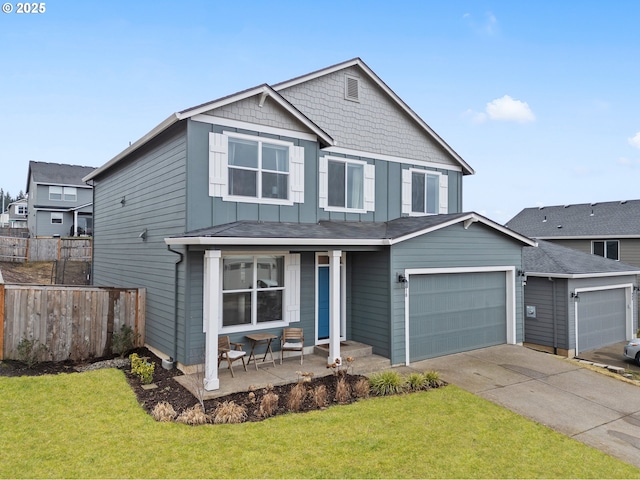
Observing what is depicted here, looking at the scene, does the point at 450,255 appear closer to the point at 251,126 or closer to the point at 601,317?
the point at 251,126

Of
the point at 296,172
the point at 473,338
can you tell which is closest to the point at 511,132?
the point at 473,338

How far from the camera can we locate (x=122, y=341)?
9.91 meters

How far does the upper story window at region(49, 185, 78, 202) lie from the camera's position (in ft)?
111

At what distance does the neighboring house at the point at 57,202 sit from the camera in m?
33.3

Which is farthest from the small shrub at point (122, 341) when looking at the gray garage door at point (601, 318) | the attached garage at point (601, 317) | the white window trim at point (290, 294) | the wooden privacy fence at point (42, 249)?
the wooden privacy fence at point (42, 249)

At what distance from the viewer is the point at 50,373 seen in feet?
27.6

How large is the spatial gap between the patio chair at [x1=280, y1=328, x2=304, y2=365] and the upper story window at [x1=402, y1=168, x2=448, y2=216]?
5.57 meters

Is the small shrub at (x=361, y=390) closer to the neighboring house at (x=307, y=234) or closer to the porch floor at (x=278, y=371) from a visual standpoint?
→ the porch floor at (x=278, y=371)

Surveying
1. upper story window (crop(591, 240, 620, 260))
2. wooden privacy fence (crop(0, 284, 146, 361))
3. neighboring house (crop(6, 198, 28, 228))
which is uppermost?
neighboring house (crop(6, 198, 28, 228))

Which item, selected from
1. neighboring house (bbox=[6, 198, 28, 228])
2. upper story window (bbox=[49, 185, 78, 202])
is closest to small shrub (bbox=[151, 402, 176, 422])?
upper story window (bbox=[49, 185, 78, 202])

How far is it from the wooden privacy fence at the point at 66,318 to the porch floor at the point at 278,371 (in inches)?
123

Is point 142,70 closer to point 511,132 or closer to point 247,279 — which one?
point 247,279

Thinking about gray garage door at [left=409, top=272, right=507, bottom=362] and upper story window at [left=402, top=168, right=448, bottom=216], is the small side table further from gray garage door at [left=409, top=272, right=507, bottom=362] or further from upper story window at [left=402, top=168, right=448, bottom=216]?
upper story window at [left=402, top=168, right=448, bottom=216]

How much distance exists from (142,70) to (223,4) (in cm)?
453
